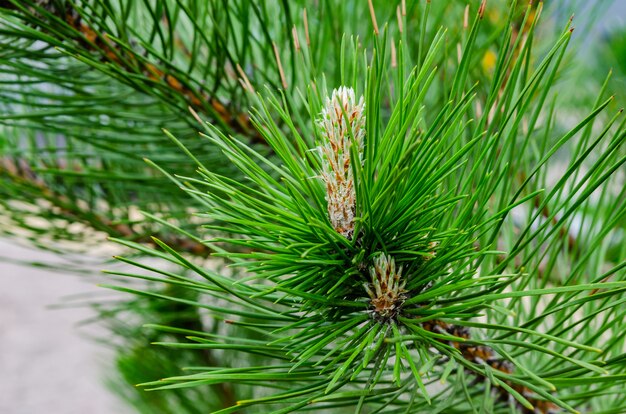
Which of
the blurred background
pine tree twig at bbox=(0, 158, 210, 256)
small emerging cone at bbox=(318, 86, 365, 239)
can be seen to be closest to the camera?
small emerging cone at bbox=(318, 86, 365, 239)

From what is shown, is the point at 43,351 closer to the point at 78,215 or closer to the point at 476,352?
the point at 78,215

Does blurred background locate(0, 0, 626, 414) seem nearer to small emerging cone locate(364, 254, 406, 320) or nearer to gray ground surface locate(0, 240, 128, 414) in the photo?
gray ground surface locate(0, 240, 128, 414)

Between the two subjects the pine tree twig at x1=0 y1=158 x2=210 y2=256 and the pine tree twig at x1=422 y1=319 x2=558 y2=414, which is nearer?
the pine tree twig at x1=422 y1=319 x2=558 y2=414

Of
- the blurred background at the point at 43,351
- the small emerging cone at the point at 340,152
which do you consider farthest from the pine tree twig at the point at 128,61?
the blurred background at the point at 43,351

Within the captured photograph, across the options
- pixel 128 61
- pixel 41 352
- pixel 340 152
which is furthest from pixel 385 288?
pixel 41 352

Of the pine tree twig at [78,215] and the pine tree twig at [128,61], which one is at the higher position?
the pine tree twig at [128,61]

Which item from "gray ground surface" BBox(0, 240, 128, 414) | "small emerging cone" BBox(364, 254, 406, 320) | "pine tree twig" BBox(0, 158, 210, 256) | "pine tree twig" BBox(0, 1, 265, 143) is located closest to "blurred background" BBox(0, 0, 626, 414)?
"gray ground surface" BBox(0, 240, 128, 414)

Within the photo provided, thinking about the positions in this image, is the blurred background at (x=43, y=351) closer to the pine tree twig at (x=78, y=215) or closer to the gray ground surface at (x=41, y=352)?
the gray ground surface at (x=41, y=352)
